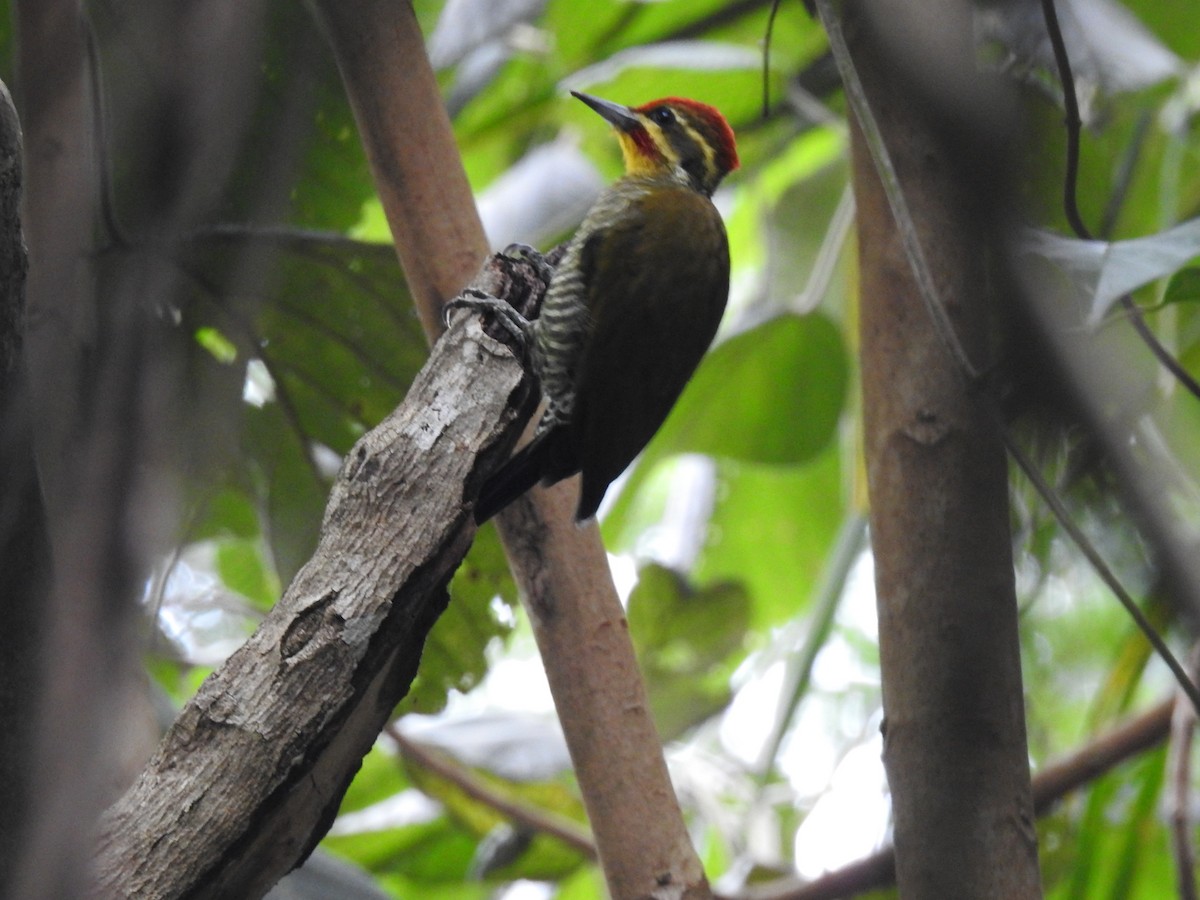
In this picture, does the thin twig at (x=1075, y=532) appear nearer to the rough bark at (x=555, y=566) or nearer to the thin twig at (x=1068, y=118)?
the thin twig at (x=1068, y=118)

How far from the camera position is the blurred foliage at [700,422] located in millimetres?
918

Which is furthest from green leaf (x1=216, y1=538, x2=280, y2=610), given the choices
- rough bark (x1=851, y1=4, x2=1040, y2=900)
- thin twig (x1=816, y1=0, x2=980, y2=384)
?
thin twig (x1=816, y1=0, x2=980, y2=384)

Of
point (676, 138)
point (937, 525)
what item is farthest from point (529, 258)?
point (676, 138)

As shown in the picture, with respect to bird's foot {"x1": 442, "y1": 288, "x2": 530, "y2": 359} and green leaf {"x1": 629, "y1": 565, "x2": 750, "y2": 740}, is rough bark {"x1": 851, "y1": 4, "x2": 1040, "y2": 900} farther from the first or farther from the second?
green leaf {"x1": 629, "y1": 565, "x2": 750, "y2": 740}

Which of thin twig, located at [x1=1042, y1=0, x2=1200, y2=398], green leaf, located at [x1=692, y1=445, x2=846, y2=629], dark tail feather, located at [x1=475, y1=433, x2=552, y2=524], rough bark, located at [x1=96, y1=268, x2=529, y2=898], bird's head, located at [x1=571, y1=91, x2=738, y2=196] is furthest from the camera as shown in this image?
green leaf, located at [x1=692, y1=445, x2=846, y2=629]

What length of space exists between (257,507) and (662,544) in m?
1.81

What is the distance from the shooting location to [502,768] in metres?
2.12

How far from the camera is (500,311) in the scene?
1.13 meters

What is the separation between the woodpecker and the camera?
142 centimetres

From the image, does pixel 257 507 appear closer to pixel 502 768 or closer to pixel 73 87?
pixel 73 87

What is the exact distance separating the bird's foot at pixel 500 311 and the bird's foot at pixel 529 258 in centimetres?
9

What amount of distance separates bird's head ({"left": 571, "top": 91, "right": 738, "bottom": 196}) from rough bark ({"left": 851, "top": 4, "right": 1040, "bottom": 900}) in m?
0.56

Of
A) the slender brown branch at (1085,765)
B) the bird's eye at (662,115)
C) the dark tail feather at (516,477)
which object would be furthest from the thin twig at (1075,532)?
the bird's eye at (662,115)

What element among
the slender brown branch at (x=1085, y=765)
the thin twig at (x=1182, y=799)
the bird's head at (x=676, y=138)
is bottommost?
the slender brown branch at (x=1085, y=765)
